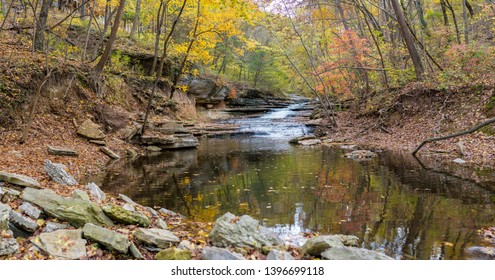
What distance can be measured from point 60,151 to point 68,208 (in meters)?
6.36

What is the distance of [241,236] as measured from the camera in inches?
177

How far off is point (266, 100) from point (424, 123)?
2264cm

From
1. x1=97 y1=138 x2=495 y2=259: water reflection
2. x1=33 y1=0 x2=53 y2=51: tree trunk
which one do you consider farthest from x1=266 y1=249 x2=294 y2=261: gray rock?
x1=33 y1=0 x2=53 y2=51: tree trunk

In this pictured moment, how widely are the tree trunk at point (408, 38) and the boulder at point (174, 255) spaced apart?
578 inches

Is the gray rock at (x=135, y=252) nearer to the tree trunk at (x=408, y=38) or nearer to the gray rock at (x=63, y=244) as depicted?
the gray rock at (x=63, y=244)

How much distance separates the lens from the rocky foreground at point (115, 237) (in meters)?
3.73

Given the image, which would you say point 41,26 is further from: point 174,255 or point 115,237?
point 174,255

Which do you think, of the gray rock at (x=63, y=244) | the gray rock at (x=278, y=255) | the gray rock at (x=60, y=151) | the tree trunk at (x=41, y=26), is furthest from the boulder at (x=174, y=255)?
the tree trunk at (x=41, y=26)

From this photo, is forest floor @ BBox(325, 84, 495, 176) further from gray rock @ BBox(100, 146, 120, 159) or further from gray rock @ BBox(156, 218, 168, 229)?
gray rock @ BBox(100, 146, 120, 159)

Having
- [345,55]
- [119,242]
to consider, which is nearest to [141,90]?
[345,55]

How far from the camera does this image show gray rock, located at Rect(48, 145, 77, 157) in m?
9.92

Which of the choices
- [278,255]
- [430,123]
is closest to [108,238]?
[278,255]

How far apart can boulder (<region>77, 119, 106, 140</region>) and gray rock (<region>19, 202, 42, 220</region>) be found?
8.35 m

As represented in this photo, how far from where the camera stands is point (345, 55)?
72.4 feet
